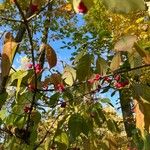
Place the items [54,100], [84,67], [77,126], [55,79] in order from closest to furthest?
[84,67]
[55,79]
[77,126]
[54,100]

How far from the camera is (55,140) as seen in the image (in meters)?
2.17

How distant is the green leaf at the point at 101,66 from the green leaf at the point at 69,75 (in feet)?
0.36

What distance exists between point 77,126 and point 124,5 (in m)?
1.48

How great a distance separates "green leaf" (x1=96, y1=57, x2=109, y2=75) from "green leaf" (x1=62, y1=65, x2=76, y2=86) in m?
0.11

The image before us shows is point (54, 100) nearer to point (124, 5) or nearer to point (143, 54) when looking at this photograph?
point (143, 54)

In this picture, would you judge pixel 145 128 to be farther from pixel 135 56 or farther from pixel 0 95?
pixel 0 95

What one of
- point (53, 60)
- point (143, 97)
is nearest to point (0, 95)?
point (53, 60)

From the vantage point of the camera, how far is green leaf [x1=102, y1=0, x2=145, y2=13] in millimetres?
646

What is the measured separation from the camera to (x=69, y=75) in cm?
173

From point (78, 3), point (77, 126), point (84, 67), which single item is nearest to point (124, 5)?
point (78, 3)

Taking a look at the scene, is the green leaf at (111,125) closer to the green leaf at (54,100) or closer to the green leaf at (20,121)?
the green leaf at (54,100)

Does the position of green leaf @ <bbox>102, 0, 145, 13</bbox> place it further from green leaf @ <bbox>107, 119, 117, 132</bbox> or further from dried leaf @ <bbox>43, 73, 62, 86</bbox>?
green leaf @ <bbox>107, 119, 117, 132</bbox>

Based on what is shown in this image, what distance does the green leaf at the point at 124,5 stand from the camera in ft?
2.12

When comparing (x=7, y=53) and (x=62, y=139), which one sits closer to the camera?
(x=7, y=53)
